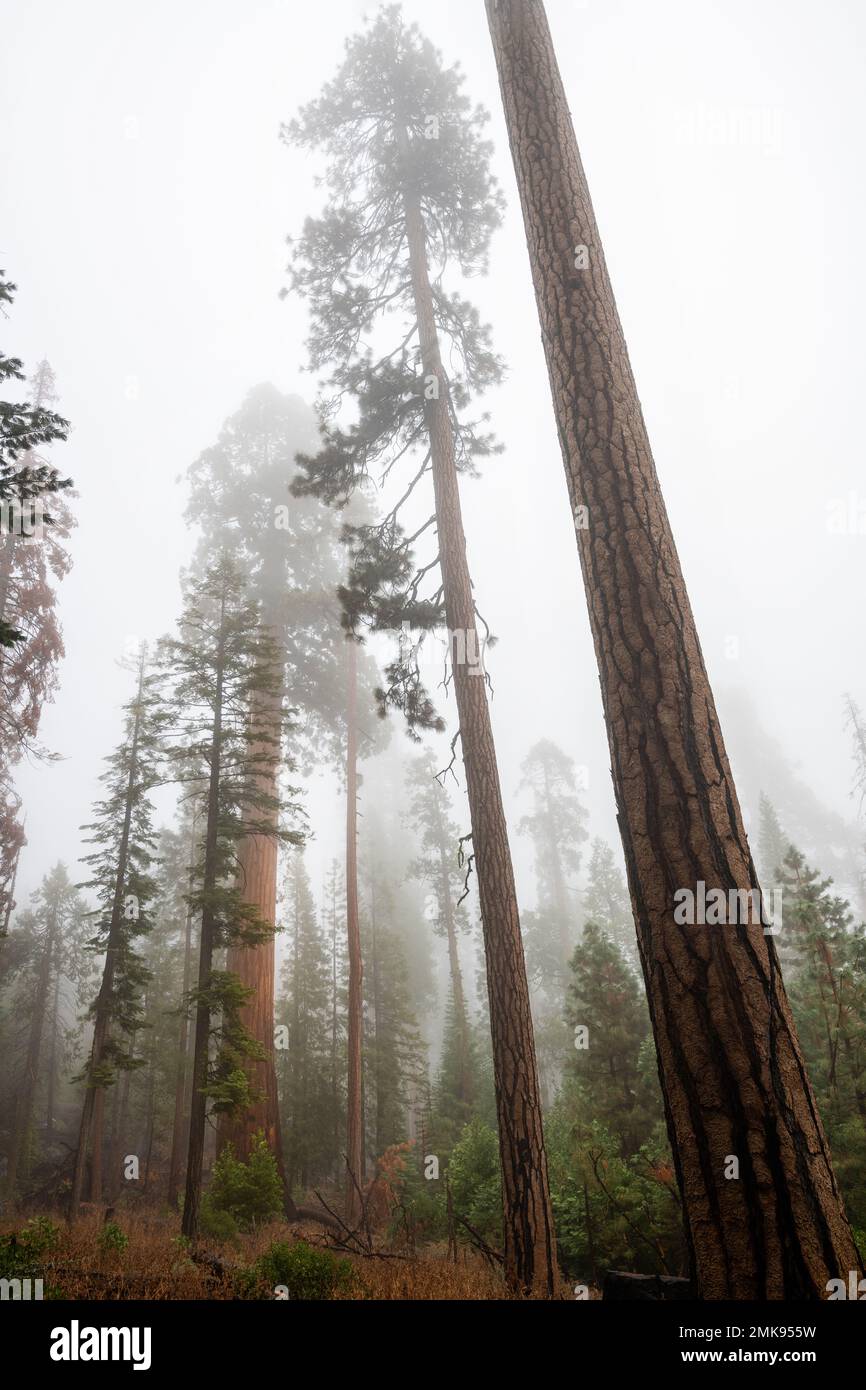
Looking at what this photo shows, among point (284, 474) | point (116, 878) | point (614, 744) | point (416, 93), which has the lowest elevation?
point (614, 744)

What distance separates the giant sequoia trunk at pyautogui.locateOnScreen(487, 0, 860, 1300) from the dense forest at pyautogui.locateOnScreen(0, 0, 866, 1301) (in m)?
0.02

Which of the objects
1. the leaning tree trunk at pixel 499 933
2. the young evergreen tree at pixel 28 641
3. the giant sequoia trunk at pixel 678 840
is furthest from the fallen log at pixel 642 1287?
the young evergreen tree at pixel 28 641

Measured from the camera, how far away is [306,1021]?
28.0 m

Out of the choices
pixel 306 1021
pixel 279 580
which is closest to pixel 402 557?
pixel 279 580

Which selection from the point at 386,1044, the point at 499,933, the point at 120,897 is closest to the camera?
the point at 499,933

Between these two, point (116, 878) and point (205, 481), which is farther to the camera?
point (205, 481)

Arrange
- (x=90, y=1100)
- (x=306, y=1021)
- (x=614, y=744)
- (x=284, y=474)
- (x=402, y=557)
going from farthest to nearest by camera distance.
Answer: (x=306, y=1021) → (x=284, y=474) → (x=90, y=1100) → (x=402, y=557) → (x=614, y=744)

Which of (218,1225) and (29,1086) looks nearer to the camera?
(218,1225)

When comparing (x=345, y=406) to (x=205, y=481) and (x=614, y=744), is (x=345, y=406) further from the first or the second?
(x=205, y=481)

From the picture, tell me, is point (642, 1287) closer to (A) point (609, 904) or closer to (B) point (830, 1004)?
(B) point (830, 1004)

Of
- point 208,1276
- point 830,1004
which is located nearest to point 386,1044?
point 830,1004

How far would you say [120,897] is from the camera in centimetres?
1691

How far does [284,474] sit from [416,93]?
493 inches

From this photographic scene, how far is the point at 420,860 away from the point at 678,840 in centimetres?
2960
